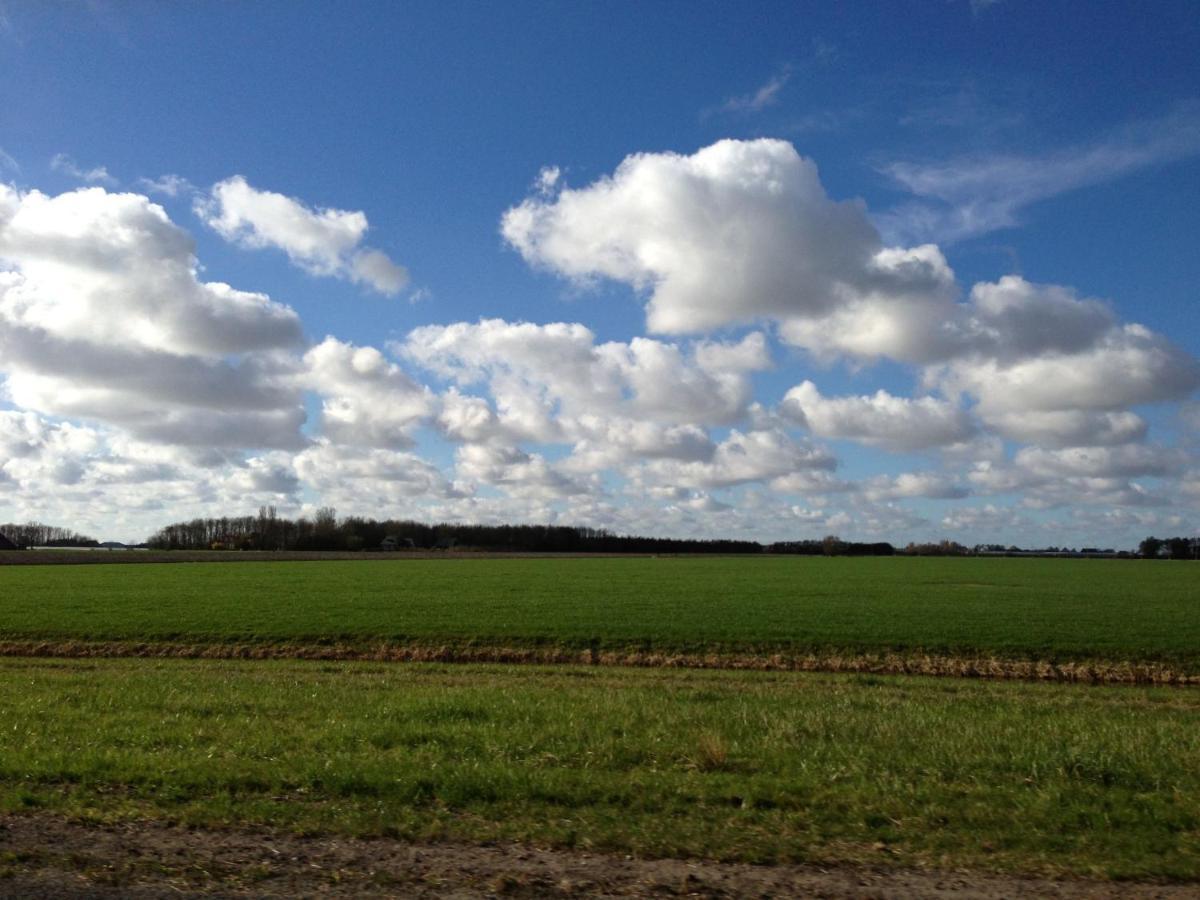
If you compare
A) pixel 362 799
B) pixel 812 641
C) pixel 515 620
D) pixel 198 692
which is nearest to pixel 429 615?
pixel 515 620

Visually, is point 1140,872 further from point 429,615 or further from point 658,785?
point 429,615

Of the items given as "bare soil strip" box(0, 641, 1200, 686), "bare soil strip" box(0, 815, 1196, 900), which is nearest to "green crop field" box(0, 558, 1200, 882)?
"bare soil strip" box(0, 815, 1196, 900)

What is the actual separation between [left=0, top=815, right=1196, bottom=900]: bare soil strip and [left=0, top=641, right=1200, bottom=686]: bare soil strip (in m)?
21.7

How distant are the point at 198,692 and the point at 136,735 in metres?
5.02

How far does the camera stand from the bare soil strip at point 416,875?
6.54 m

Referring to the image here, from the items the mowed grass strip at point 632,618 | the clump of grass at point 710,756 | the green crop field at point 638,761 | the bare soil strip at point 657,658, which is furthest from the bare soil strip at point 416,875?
the mowed grass strip at point 632,618

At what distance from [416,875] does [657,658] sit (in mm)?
23439

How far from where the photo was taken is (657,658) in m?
29.8

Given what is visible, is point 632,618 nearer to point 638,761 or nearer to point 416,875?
point 638,761

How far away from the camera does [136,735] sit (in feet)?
38.8

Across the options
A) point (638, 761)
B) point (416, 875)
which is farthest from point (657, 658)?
point (416, 875)

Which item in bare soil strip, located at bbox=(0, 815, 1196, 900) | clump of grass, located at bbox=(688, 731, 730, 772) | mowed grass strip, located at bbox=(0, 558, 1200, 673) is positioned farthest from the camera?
mowed grass strip, located at bbox=(0, 558, 1200, 673)

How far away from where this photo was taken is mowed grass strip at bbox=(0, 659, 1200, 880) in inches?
307

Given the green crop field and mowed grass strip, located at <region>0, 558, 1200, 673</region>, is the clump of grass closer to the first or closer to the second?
the green crop field
